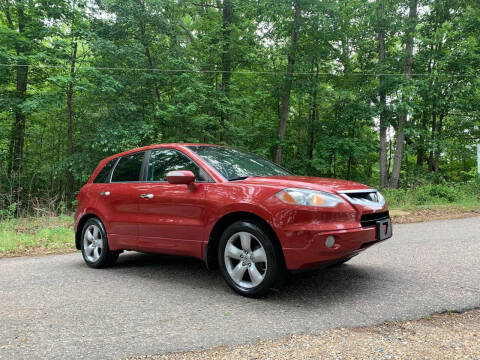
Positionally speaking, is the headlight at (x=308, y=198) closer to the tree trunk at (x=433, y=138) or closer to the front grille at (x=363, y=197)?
the front grille at (x=363, y=197)

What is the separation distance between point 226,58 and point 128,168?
1598 cm

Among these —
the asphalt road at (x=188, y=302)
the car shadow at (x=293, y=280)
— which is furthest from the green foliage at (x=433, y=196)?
the car shadow at (x=293, y=280)

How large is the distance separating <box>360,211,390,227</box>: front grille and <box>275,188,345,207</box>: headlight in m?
0.32

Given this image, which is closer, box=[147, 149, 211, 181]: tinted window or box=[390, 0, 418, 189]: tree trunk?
box=[147, 149, 211, 181]: tinted window

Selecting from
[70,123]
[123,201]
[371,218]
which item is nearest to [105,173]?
[123,201]

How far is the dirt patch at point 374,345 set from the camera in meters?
2.42

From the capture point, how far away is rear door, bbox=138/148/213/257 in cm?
408

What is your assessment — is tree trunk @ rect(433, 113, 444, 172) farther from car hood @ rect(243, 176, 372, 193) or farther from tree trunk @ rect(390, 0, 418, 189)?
car hood @ rect(243, 176, 372, 193)

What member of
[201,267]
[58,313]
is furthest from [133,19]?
[58,313]

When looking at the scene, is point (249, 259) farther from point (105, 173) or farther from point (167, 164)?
point (105, 173)

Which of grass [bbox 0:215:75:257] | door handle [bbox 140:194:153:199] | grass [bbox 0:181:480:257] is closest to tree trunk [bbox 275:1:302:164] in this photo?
grass [bbox 0:181:480:257]

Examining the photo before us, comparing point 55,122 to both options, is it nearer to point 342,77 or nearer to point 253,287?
point 342,77

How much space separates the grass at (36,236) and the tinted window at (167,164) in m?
3.31

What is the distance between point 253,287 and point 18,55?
17.7 meters
